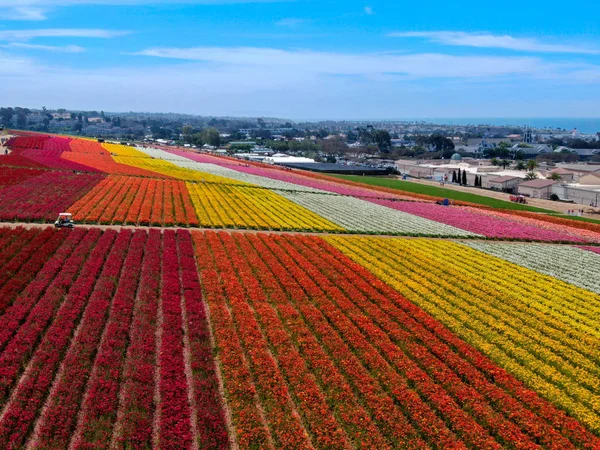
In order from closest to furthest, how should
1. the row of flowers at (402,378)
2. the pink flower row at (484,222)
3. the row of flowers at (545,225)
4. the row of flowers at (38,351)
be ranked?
1. the row of flowers at (38,351)
2. the row of flowers at (402,378)
3. the pink flower row at (484,222)
4. the row of flowers at (545,225)

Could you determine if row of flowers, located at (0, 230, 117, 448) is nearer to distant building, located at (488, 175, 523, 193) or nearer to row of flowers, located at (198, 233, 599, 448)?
row of flowers, located at (198, 233, 599, 448)

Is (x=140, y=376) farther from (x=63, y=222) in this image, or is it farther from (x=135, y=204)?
(x=135, y=204)

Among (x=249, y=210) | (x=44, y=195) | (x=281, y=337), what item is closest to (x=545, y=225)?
(x=249, y=210)

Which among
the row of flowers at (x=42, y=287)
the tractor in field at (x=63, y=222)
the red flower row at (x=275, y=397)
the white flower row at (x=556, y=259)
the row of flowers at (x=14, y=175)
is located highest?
the row of flowers at (x=14, y=175)

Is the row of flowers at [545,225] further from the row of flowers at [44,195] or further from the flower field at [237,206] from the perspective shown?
the row of flowers at [44,195]

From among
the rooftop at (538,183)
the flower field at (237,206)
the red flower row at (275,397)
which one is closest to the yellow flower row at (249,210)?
the flower field at (237,206)

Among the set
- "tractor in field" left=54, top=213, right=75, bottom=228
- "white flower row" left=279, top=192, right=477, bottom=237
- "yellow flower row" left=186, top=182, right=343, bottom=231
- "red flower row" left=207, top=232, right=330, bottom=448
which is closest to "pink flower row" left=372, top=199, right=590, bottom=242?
"white flower row" left=279, top=192, right=477, bottom=237

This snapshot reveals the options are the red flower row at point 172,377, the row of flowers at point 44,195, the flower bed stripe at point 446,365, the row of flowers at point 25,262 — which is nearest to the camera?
the red flower row at point 172,377
